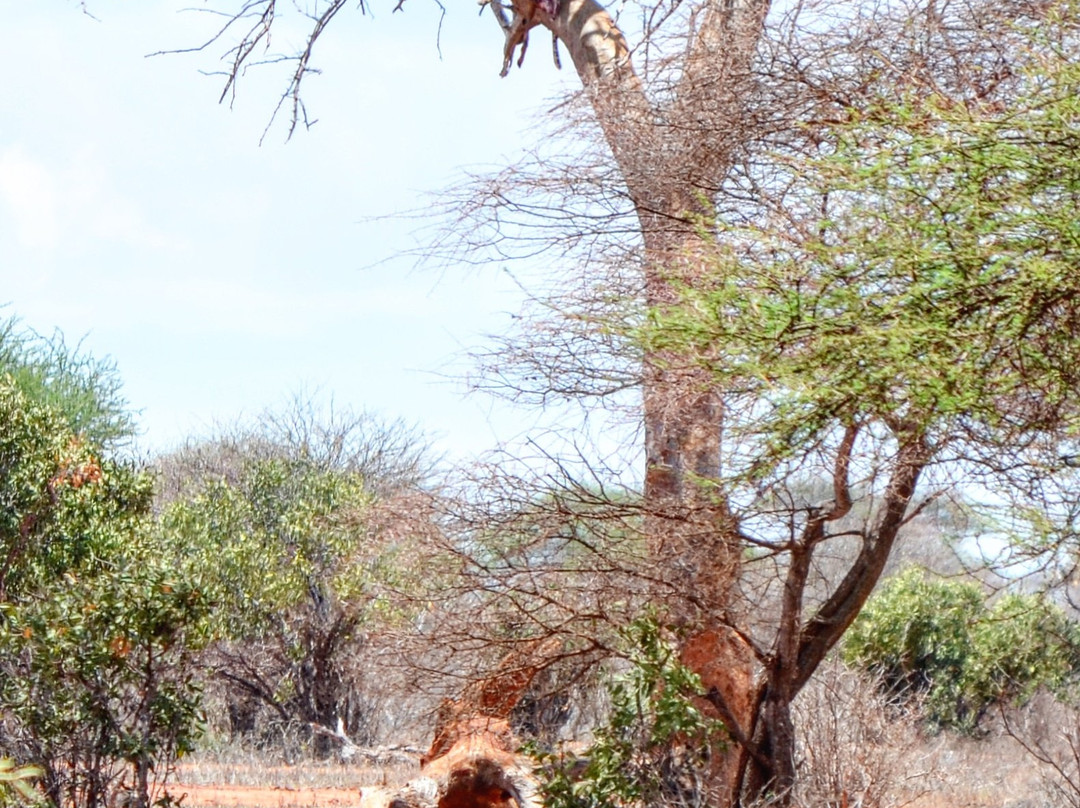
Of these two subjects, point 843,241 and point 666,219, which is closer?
point 843,241

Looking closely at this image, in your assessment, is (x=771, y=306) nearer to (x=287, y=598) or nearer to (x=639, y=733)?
(x=639, y=733)

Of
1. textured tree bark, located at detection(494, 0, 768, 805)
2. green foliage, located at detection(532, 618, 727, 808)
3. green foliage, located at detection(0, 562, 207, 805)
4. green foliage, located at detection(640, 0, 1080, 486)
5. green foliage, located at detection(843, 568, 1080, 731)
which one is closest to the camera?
green foliage, located at detection(640, 0, 1080, 486)

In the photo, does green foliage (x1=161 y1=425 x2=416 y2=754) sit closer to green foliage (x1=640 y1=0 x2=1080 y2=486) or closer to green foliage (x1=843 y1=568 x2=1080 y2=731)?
green foliage (x1=843 y1=568 x2=1080 y2=731)

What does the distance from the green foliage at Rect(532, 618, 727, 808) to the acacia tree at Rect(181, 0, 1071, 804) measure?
0.64m

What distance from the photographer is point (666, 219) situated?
34.0 ft

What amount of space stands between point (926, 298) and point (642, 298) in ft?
14.5

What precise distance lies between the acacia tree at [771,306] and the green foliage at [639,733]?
0.64 metres

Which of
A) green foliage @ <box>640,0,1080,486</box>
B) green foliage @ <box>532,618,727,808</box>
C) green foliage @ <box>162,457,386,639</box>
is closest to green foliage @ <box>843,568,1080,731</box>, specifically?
green foliage @ <box>162,457,386,639</box>

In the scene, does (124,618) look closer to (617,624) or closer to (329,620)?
(617,624)

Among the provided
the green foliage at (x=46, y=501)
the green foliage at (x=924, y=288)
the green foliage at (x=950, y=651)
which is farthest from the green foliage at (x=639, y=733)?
the green foliage at (x=950, y=651)

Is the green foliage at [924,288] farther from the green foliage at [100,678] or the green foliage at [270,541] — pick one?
the green foliage at [270,541]

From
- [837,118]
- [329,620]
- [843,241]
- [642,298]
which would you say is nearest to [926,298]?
[843,241]

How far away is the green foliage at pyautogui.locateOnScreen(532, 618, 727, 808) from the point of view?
311 inches

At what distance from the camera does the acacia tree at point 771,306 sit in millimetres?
5879
